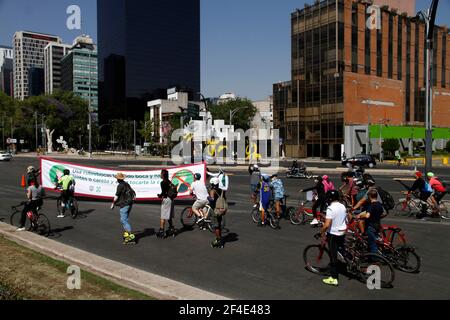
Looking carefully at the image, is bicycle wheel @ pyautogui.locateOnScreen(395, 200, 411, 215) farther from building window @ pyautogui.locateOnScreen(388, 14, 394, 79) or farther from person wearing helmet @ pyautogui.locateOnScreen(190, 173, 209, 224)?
building window @ pyautogui.locateOnScreen(388, 14, 394, 79)

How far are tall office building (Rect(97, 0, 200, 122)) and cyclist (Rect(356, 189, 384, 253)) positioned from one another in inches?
6781

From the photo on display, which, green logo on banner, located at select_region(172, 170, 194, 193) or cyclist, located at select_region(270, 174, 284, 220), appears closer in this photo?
cyclist, located at select_region(270, 174, 284, 220)

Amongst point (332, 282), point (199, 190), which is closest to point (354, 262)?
point (332, 282)

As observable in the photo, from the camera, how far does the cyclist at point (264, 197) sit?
44.2 feet

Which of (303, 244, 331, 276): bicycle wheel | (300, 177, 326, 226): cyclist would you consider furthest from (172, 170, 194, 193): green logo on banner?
(303, 244, 331, 276): bicycle wheel

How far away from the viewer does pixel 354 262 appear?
832cm

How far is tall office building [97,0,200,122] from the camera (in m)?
171

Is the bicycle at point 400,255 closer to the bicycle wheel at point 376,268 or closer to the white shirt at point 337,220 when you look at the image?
the bicycle wheel at point 376,268

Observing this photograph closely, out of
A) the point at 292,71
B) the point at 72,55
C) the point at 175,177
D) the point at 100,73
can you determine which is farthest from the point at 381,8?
the point at 72,55

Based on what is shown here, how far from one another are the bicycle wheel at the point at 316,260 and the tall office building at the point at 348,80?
56957 mm

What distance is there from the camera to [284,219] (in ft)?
49.9

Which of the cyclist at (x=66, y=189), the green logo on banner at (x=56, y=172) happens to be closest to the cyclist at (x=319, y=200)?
the cyclist at (x=66, y=189)
